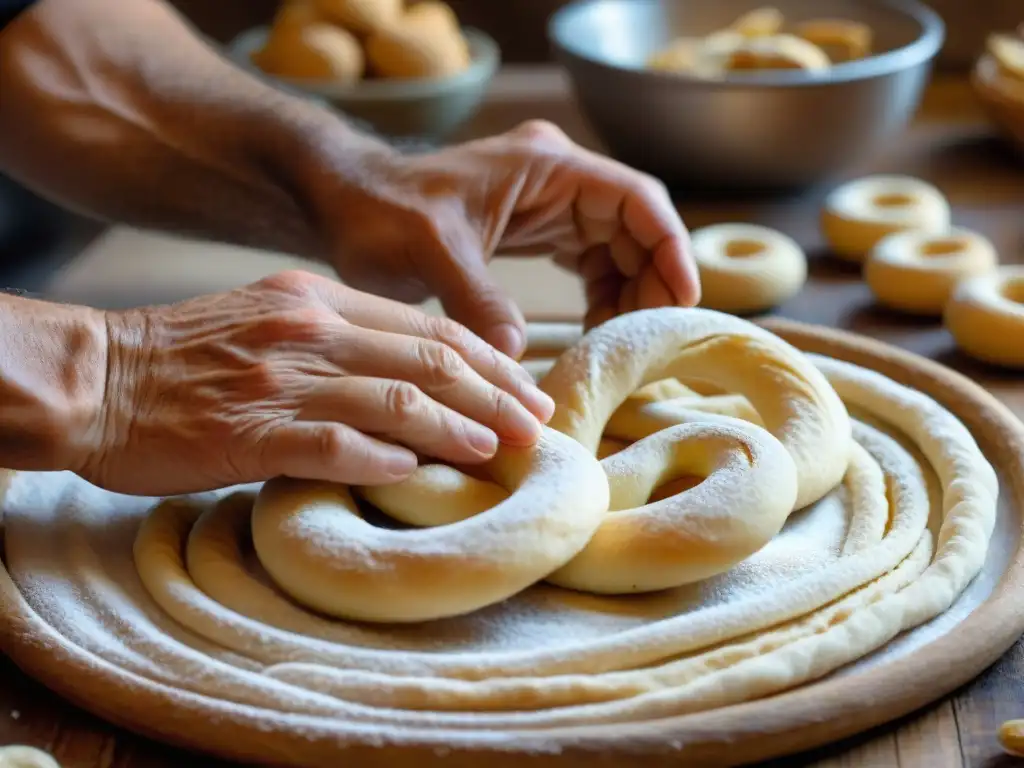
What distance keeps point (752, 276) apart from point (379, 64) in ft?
3.32

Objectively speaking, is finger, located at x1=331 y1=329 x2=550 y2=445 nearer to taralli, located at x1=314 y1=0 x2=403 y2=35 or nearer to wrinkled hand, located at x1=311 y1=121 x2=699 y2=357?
wrinkled hand, located at x1=311 y1=121 x2=699 y2=357

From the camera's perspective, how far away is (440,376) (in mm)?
1146

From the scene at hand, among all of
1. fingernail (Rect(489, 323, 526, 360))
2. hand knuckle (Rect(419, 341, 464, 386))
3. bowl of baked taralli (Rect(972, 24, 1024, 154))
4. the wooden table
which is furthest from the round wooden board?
bowl of baked taralli (Rect(972, 24, 1024, 154))

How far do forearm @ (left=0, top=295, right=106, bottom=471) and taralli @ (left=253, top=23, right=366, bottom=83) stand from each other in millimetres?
1300

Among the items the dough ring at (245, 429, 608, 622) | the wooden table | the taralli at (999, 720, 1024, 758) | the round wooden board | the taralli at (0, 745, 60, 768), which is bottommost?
the wooden table

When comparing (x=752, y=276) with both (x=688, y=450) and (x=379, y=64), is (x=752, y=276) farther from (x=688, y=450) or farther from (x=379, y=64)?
(x=379, y=64)

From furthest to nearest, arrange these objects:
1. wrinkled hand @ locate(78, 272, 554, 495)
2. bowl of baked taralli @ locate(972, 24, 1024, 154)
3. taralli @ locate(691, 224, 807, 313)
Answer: bowl of baked taralli @ locate(972, 24, 1024, 154) < taralli @ locate(691, 224, 807, 313) < wrinkled hand @ locate(78, 272, 554, 495)

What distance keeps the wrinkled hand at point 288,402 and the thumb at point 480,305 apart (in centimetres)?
19

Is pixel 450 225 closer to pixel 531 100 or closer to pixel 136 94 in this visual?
pixel 136 94

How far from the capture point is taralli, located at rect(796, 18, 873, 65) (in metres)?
2.34

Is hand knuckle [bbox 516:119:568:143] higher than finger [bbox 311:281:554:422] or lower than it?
higher

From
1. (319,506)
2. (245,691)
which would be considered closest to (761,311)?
(319,506)

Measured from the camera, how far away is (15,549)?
1152mm

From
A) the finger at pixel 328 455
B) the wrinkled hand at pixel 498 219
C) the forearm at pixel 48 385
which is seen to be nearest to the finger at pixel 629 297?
the wrinkled hand at pixel 498 219
